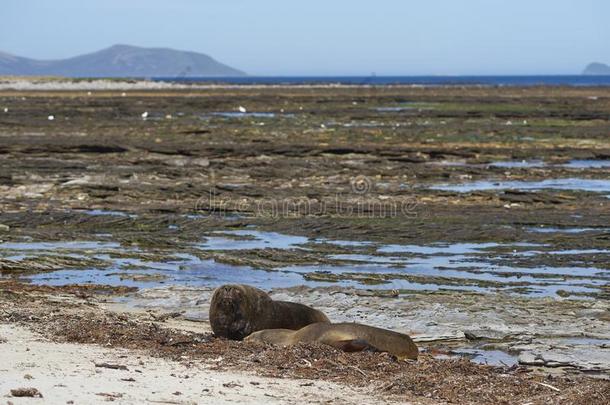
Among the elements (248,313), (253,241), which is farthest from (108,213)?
(248,313)

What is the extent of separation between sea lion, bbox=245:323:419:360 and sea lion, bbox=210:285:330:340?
858 millimetres

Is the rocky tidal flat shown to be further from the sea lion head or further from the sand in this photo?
the sea lion head

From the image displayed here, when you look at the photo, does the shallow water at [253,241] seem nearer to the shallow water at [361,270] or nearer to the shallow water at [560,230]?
the shallow water at [361,270]

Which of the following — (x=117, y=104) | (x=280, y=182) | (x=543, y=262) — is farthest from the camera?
(x=117, y=104)

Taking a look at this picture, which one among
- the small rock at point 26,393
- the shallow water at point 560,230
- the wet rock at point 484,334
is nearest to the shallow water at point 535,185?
the shallow water at point 560,230

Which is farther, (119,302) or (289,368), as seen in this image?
(119,302)

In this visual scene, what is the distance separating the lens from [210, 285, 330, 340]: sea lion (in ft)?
38.2

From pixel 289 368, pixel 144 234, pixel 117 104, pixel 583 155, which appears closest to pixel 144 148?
pixel 583 155

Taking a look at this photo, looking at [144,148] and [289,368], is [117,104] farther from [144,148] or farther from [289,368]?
[289,368]

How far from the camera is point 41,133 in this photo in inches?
1690

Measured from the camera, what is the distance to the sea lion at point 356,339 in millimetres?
10492

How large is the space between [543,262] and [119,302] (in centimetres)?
669

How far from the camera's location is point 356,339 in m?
10.5

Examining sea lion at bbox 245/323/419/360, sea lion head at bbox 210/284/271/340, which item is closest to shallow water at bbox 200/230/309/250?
sea lion head at bbox 210/284/271/340
